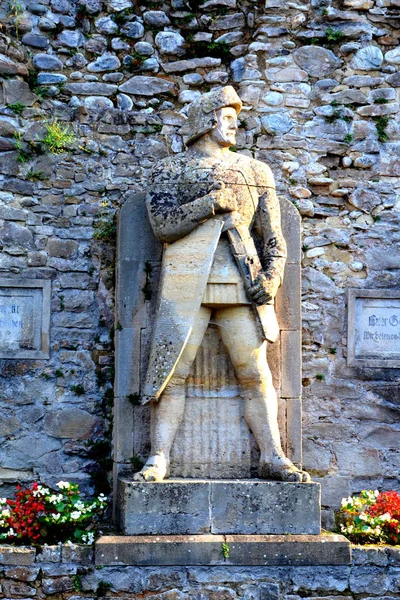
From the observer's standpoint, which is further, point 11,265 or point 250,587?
point 11,265

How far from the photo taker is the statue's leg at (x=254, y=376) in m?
5.93

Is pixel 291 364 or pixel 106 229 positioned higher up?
pixel 106 229

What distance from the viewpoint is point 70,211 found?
6.85m

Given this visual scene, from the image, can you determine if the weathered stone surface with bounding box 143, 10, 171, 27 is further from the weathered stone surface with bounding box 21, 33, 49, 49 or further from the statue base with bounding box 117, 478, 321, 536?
the statue base with bounding box 117, 478, 321, 536

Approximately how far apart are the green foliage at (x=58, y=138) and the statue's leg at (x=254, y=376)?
6.18ft

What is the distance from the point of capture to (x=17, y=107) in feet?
22.7

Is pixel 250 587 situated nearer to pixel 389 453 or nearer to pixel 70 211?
pixel 389 453

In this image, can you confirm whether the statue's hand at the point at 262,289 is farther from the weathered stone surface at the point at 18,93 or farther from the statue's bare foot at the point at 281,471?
the weathered stone surface at the point at 18,93

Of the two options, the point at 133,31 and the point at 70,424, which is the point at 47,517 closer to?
the point at 70,424

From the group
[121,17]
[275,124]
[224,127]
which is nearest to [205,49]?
[121,17]

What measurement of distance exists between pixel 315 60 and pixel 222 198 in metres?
1.87

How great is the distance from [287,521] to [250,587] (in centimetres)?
44

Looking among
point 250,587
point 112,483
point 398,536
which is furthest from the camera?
point 112,483

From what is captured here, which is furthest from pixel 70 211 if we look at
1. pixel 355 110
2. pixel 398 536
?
pixel 398 536
